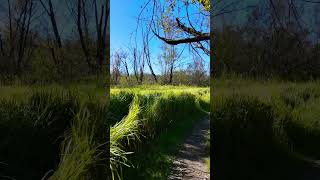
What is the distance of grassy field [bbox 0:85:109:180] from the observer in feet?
6.64

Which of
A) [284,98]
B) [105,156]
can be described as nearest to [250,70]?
[284,98]

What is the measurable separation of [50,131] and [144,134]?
3.57m

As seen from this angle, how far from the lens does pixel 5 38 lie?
204 cm

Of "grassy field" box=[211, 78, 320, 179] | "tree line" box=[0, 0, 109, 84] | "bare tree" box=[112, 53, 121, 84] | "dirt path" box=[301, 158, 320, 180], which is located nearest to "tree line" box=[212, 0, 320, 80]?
"grassy field" box=[211, 78, 320, 179]

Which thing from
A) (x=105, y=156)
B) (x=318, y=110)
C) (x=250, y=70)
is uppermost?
(x=250, y=70)

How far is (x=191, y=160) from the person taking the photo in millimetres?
5805

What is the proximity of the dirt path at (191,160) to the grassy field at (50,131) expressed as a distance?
93.3 inches

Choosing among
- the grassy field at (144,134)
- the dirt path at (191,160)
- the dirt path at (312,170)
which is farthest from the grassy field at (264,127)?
the dirt path at (191,160)

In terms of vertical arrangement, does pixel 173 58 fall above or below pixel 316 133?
above

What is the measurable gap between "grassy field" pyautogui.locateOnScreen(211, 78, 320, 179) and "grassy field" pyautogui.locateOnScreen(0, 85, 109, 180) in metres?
0.97

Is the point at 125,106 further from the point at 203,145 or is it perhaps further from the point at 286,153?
the point at 286,153

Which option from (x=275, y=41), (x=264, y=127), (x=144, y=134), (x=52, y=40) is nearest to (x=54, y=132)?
(x=52, y=40)

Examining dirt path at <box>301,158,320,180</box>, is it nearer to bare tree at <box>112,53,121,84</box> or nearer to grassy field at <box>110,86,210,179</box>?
grassy field at <box>110,86,210,179</box>

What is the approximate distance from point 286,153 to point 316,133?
271 mm
